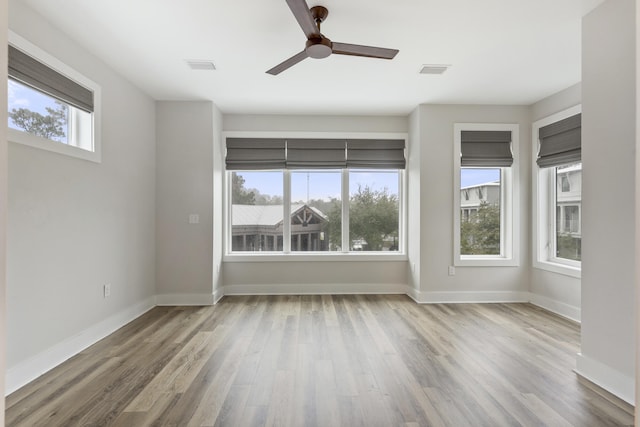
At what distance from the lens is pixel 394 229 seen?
15.8 ft

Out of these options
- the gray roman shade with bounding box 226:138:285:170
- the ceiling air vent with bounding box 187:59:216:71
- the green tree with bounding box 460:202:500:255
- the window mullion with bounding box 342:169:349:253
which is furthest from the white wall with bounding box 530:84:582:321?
the ceiling air vent with bounding box 187:59:216:71

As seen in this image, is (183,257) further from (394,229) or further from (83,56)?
(394,229)

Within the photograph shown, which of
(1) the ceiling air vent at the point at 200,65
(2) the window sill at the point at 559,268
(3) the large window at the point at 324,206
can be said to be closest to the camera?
(1) the ceiling air vent at the point at 200,65

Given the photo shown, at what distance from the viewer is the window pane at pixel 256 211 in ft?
15.6

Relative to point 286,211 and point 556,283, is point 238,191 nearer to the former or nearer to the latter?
point 286,211

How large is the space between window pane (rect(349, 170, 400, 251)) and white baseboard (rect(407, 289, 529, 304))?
85 centimetres

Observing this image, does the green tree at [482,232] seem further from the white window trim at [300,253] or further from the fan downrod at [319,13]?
the fan downrod at [319,13]

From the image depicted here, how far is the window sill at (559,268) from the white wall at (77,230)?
4.80m

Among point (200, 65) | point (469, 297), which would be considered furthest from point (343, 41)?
point (469, 297)

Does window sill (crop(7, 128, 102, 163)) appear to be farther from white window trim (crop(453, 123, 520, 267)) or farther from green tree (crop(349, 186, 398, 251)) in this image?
white window trim (crop(453, 123, 520, 267))

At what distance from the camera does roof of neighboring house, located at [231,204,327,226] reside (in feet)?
15.6

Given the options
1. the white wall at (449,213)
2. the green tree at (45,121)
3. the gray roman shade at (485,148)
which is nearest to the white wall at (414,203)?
the white wall at (449,213)

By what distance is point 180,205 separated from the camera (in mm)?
4160

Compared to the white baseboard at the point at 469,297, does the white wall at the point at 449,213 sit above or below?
above
